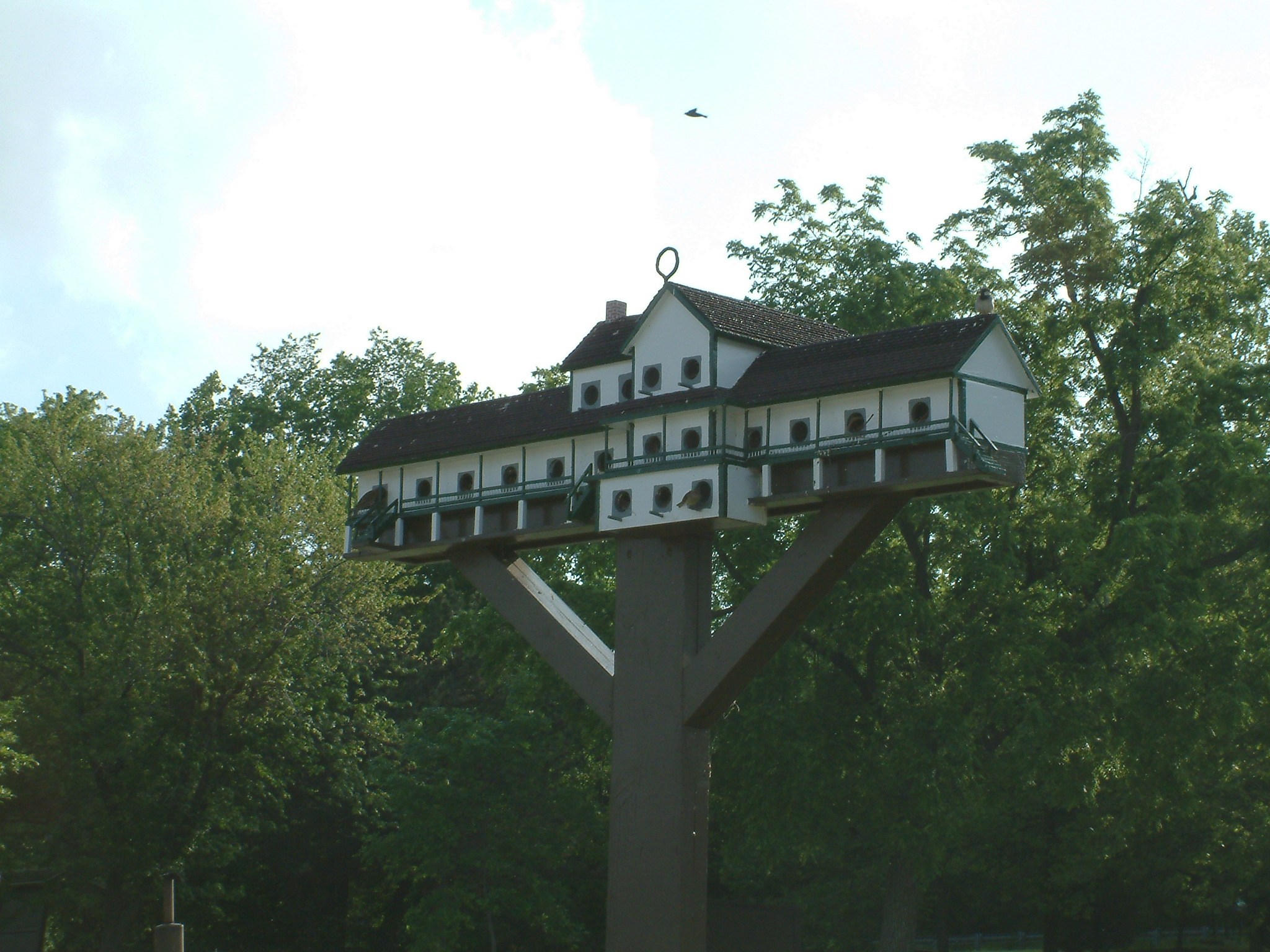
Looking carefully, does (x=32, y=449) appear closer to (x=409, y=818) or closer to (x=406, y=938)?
(x=409, y=818)

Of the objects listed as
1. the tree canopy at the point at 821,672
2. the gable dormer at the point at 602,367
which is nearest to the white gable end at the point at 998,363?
the gable dormer at the point at 602,367

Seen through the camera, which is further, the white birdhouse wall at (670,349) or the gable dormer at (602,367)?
the gable dormer at (602,367)

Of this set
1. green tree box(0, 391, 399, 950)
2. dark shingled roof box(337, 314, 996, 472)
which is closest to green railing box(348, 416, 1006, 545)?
dark shingled roof box(337, 314, 996, 472)

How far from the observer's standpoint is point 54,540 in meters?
29.8

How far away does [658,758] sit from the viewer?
15055 millimetres

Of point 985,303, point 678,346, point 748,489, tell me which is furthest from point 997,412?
point 678,346

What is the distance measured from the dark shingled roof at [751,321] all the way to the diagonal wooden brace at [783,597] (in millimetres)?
1886

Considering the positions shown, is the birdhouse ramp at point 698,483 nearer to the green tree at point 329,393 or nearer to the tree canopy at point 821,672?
the tree canopy at point 821,672

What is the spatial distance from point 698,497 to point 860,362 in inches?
76.0

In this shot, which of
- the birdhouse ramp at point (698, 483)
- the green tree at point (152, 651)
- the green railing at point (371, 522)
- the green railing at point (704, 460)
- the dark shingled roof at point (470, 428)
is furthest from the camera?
the green tree at point (152, 651)

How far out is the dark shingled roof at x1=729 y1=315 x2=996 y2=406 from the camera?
1405 centimetres

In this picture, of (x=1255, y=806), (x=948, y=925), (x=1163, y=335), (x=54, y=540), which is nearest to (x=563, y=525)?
(x=1163, y=335)

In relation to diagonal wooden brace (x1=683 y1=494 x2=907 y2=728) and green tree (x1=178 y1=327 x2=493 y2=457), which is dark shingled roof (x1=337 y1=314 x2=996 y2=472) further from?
green tree (x1=178 y1=327 x2=493 y2=457)

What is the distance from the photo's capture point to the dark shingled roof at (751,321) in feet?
51.5
